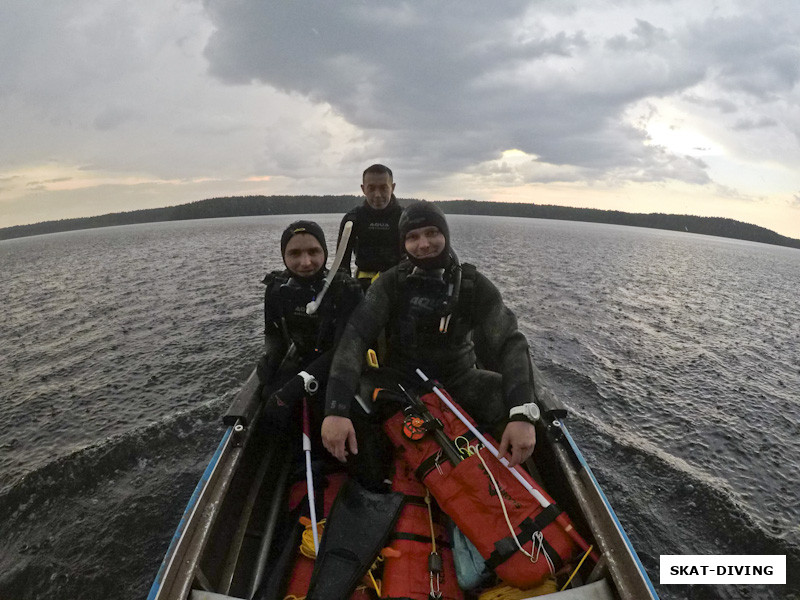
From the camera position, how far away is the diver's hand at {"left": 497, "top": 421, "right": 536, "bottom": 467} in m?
3.11

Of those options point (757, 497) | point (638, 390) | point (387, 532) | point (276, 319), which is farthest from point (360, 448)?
point (638, 390)

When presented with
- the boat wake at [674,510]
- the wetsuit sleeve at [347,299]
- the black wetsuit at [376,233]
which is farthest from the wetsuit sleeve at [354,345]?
the boat wake at [674,510]

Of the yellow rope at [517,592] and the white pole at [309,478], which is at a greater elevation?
the white pole at [309,478]

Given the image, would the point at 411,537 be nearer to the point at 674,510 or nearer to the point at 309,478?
the point at 309,478

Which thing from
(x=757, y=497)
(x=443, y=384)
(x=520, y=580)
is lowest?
(x=757, y=497)

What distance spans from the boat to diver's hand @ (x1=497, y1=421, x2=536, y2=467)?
0.82 metres

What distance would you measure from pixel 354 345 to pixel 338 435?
90cm

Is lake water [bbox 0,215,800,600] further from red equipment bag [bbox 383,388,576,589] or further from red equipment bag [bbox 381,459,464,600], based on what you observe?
red equipment bag [bbox 381,459,464,600]

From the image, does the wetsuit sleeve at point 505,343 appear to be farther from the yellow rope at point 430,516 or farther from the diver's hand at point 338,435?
the diver's hand at point 338,435

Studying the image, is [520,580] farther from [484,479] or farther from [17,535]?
[17,535]

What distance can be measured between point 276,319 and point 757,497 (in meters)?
8.98

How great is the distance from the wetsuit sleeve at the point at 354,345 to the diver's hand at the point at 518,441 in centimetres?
145

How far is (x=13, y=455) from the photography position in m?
7.52

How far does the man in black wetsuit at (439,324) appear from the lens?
3814 millimetres
